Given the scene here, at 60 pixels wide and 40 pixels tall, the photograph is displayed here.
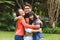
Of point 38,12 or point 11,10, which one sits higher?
point 11,10

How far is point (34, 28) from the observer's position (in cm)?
703

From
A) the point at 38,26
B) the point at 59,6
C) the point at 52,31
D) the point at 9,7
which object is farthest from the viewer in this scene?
the point at 9,7

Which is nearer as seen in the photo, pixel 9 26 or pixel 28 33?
pixel 28 33

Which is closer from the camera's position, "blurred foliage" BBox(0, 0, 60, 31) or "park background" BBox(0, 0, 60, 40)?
"park background" BBox(0, 0, 60, 40)

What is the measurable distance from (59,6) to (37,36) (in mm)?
12871

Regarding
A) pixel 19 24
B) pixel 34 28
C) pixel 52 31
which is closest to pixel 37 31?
pixel 34 28

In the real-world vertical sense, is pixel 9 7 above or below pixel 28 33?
below

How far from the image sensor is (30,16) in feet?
23.0

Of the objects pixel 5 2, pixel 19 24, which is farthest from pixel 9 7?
pixel 19 24

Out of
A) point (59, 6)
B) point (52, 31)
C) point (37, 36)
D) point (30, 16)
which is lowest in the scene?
point (52, 31)

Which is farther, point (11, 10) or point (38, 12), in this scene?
point (38, 12)

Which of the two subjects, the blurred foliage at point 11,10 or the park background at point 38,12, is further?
the blurred foliage at point 11,10

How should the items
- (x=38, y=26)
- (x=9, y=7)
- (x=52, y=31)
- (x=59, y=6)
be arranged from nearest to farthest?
1. (x=38, y=26)
2. (x=52, y=31)
3. (x=59, y=6)
4. (x=9, y=7)

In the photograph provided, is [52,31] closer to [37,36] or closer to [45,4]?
[45,4]
